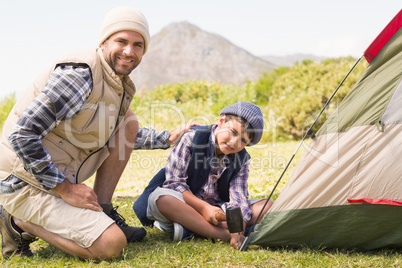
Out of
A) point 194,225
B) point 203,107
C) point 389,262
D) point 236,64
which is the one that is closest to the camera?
point 389,262

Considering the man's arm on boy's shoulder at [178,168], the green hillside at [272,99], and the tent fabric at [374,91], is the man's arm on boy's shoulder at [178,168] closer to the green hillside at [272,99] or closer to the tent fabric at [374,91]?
the tent fabric at [374,91]

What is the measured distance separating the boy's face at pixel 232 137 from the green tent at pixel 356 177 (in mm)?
480

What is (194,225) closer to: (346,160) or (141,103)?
(346,160)

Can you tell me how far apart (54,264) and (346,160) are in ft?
6.60

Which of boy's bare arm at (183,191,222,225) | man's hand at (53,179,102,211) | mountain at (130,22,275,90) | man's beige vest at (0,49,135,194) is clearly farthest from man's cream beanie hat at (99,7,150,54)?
mountain at (130,22,275,90)

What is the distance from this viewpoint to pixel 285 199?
287cm

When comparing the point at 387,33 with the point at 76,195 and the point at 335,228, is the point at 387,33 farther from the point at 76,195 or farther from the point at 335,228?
the point at 76,195

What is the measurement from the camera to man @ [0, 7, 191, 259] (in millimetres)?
2576

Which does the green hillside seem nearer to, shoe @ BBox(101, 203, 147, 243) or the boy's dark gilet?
the boy's dark gilet

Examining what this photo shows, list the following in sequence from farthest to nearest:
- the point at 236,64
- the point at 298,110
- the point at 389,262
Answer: the point at 236,64, the point at 298,110, the point at 389,262

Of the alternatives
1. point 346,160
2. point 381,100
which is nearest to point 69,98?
point 346,160

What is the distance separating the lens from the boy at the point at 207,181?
10.2ft

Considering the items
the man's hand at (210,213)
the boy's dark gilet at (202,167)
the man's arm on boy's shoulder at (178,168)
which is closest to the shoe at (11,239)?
the boy's dark gilet at (202,167)

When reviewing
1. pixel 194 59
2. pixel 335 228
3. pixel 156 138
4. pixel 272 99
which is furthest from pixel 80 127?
pixel 194 59
